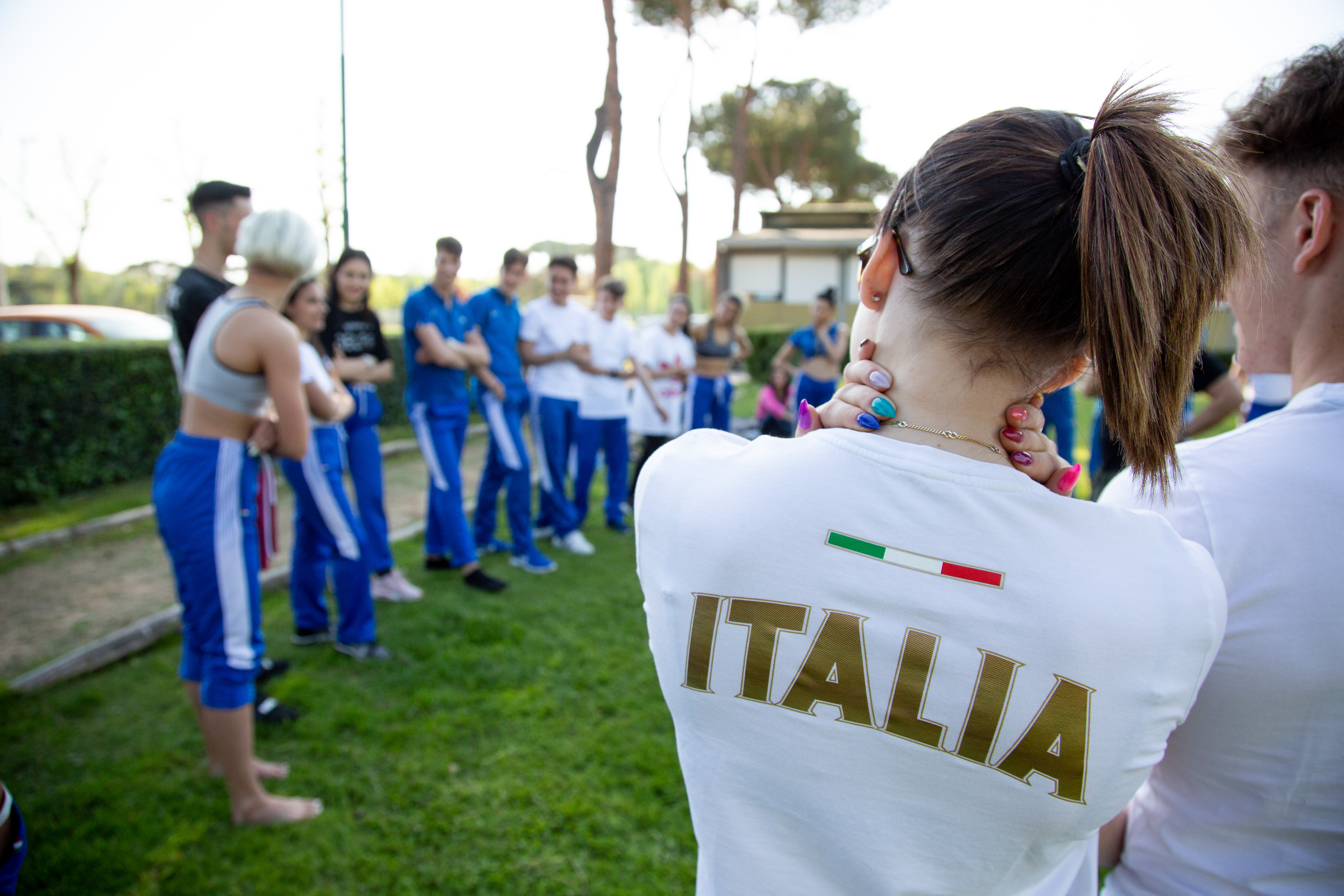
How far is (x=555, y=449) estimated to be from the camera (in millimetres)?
5594

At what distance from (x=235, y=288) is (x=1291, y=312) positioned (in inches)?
110

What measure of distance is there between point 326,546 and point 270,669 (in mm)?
647

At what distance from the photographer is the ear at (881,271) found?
2.80ft

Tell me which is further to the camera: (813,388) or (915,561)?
(813,388)

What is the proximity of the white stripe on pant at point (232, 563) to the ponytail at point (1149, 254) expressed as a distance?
2615 millimetres

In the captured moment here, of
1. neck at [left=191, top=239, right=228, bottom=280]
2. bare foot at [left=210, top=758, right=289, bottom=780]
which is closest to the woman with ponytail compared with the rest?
bare foot at [left=210, top=758, right=289, bottom=780]

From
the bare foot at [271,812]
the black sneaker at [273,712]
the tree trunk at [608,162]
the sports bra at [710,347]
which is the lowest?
the black sneaker at [273,712]

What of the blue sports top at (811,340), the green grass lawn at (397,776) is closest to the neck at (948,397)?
the green grass lawn at (397,776)

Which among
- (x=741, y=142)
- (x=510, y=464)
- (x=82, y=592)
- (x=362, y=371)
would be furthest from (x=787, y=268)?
(x=82, y=592)

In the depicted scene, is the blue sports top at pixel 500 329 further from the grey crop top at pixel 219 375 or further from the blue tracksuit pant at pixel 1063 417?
the blue tracksuit pant at pixel 1063 417

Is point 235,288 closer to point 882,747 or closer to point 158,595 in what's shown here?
point 882,747

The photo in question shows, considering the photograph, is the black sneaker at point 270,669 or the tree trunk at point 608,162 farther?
the tree trunk at point 608,162

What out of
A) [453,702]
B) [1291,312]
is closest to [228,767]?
[453,702]

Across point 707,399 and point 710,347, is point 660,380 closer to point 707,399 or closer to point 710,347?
point 707,399
